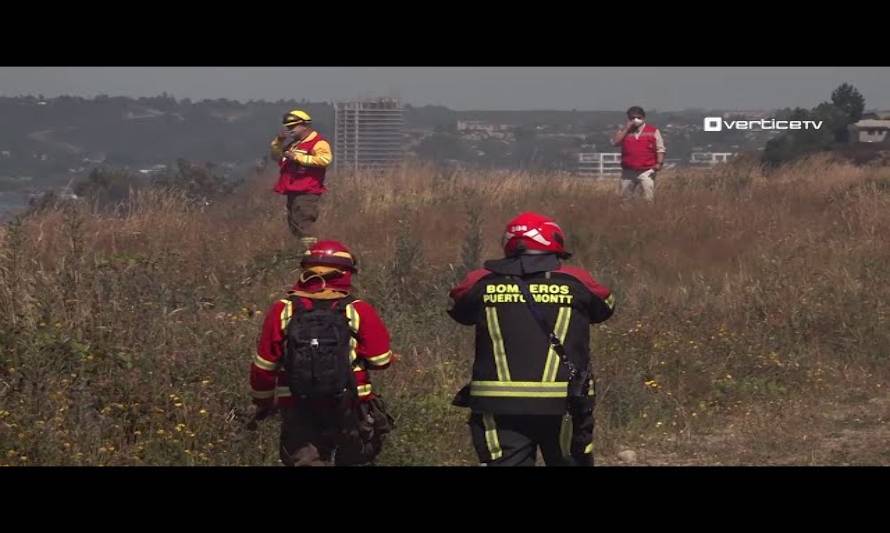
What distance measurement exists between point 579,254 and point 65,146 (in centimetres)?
1164

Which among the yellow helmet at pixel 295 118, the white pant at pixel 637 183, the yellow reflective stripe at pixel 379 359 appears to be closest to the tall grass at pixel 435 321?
the white pant at pixel 637 183

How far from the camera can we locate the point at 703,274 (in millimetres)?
14914

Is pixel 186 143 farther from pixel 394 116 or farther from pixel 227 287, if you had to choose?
pixel 227 287

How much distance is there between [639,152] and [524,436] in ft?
40.0

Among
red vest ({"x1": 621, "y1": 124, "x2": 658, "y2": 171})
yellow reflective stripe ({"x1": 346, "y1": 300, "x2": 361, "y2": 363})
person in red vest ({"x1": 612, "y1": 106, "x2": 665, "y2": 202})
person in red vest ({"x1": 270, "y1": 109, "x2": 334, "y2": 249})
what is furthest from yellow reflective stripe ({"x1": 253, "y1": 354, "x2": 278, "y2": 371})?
red vest ({"x1": 621, "y1": 124, "x2": 658, "y2": 171})

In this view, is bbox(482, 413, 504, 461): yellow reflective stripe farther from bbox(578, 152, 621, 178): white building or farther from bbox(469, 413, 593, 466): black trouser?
bbox(578, 152, 621, 178): white building

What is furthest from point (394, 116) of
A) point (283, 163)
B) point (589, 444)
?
point (589, 444)

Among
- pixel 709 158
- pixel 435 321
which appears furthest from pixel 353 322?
pixel 709 158

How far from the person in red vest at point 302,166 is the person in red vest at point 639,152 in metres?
4.87

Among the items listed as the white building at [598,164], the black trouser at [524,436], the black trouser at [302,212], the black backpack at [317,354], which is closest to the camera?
the black backpack at [317,354]

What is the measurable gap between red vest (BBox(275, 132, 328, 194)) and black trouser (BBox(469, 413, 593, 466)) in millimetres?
8789

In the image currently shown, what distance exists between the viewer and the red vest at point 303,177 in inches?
596

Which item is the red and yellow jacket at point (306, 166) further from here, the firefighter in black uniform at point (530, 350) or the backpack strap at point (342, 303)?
the firefighter in black uniform at point (530, 350)

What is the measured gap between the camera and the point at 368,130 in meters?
24.4
